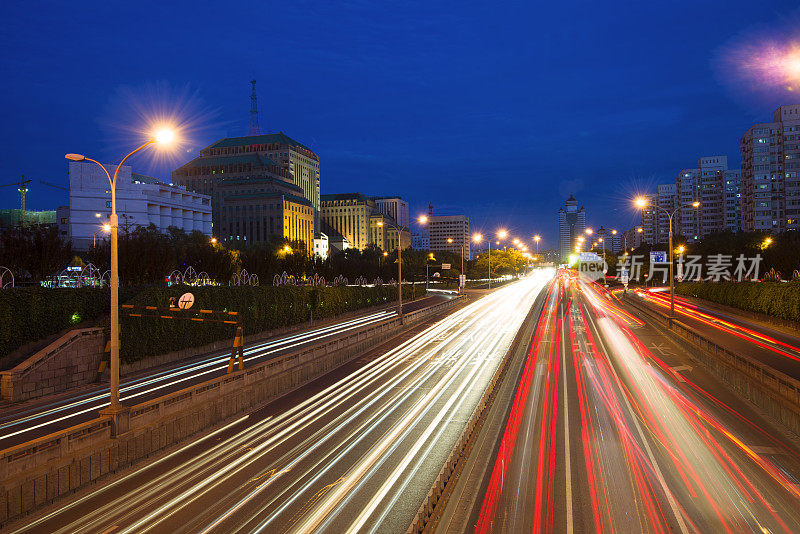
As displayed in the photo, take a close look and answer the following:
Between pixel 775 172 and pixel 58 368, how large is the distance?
178537 mm

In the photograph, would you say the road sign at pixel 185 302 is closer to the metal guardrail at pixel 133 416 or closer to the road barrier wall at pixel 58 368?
the road barrier wall at pixel 58 368

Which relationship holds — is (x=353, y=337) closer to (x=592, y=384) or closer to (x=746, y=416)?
(x=592, y=384)

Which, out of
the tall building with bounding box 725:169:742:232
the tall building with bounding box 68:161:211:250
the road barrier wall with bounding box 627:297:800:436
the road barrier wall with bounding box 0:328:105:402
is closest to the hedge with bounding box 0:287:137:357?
the road barrier wall with bounding box 0:328:105:402

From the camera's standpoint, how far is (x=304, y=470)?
521 inches

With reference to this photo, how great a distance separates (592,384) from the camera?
74.6 feet

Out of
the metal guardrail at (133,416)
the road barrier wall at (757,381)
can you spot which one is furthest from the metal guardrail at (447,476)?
the road barrier wall at (757,381)

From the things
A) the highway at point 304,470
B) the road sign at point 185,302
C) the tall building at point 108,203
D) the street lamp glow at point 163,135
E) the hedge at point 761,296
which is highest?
the tall building at point 108,203

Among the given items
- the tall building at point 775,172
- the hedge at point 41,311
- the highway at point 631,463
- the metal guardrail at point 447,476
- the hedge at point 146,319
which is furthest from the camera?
the tall building at point 775,172

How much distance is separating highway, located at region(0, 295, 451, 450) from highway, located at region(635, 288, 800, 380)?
26.1m

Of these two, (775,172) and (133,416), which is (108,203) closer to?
(133,416)

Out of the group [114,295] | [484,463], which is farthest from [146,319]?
[484,463]

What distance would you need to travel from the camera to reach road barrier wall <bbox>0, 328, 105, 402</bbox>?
66.9 feet

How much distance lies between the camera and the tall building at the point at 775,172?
14512cm

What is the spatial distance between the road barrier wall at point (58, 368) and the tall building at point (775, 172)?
167642 millimetres
